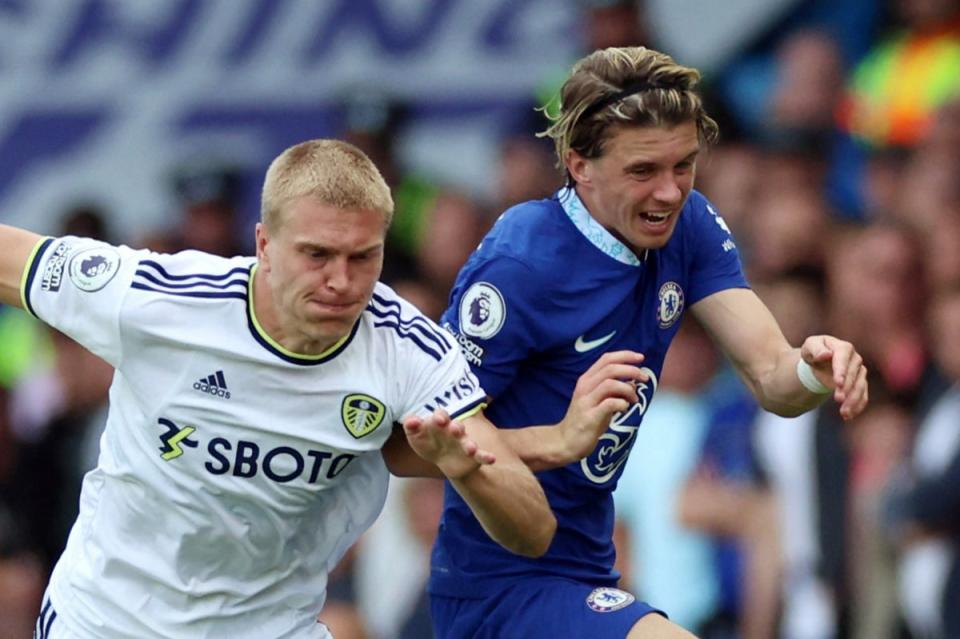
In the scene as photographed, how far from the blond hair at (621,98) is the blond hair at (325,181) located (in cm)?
65

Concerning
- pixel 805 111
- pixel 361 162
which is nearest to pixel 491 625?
pixel 361 162

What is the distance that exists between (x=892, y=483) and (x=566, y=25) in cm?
450

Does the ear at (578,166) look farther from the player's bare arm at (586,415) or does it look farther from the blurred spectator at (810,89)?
the blurred spectator at (810,89)

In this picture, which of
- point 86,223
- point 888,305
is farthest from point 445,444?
point 86,223

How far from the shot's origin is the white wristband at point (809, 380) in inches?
221

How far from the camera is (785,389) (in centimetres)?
575

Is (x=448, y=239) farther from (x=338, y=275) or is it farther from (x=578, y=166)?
(x=338, y=275)

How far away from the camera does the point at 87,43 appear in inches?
502

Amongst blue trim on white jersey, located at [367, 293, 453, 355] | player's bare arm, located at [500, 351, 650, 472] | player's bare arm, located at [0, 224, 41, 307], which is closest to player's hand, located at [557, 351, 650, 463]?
player's bare arm, located at [500, 351, 650, 472]

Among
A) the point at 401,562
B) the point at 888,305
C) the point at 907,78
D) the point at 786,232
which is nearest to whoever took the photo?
the point at 888,305

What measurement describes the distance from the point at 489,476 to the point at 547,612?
68cm

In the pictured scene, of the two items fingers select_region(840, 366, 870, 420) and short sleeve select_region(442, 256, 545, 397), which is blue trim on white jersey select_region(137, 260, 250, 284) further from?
fingers select_region(840, 366, 870, 420)

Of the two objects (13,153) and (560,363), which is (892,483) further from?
(13,153)

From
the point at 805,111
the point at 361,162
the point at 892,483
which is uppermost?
the point at 361,162
